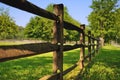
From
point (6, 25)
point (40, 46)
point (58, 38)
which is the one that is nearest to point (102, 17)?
point (6, 25)

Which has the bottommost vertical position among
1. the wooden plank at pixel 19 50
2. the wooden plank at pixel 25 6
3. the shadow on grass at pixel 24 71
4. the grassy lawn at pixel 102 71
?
the grassy lawn at pixel 102 71

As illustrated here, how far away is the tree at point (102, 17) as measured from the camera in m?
64.5

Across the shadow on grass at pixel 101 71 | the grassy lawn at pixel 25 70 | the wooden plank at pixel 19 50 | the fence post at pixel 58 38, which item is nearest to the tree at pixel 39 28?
the grassy lawn at pixel 25 70

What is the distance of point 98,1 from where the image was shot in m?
64.8

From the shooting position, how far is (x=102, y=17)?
64.5 m

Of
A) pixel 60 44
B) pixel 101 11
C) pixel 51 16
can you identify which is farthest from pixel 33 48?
pixel 101 11

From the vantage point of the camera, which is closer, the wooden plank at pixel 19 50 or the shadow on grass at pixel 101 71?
the wooden plank at pixel 19 50

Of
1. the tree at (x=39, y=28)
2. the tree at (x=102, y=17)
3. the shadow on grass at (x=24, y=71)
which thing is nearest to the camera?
the shadow on grass at (x=24, y=71)

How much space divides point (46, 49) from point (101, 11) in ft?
203

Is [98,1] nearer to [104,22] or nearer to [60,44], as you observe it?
[104,22]

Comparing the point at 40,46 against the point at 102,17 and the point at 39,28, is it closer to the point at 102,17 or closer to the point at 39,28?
the point at 102,17

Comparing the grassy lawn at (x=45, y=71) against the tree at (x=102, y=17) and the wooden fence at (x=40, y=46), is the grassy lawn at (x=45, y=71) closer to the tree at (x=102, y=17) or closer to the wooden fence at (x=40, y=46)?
the wooden fence at (x=40, y=46)

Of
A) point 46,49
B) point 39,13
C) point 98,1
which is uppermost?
point 98,1

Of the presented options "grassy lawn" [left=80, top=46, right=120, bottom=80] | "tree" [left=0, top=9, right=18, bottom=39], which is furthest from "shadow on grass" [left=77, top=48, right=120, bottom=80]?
"tree" [left=0, top=9, right=18, bottom=39]
